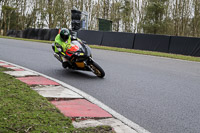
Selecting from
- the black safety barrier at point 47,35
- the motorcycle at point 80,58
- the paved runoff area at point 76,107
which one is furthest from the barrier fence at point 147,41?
the paved runoff area at point 76,107

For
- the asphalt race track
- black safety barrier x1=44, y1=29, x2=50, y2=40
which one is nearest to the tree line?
black safety barrier x1=44, y1=29, x2=50, y2=40

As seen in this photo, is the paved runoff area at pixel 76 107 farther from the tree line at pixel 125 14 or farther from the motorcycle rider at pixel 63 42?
the tree line at pixel 125 14

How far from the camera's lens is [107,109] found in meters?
4.42

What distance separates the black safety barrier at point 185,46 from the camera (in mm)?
16836

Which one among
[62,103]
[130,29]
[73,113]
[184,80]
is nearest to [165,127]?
[73,113]

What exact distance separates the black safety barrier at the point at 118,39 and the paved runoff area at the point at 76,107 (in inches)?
573

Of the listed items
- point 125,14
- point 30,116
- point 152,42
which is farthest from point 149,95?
point 125,14

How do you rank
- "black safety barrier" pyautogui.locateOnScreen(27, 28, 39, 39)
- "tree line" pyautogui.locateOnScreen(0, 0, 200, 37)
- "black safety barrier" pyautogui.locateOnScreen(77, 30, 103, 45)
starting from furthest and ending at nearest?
1. "tree line" pyautogui.locateOnScreen(0, 0, 200, 37)
2. "black safety barrier" pyautogui.locateOnScreen(27, 28, 39, 39)
3. "black safety barrier" pyautogui.locateOnScreen(77, 30, 103, 45)

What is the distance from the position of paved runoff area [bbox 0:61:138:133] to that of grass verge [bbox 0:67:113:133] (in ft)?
0.52

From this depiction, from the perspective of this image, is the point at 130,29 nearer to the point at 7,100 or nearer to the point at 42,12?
the point at 42,12

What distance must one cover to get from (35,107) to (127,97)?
209 cm

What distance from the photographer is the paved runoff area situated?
3551 millimetres

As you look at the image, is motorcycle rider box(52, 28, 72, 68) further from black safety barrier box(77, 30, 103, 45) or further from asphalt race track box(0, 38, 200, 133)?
black safety barrier box(77, 30, 103, 45)

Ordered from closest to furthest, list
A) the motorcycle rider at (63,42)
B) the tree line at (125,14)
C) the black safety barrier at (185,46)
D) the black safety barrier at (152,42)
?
1. the motorcycle rider at (63,42)
2. the black safety barrier at (185,46)
3. the black safety barrier at (152,42)
4. the tree line at (125,14)
